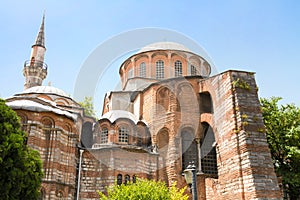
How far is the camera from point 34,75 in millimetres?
29953

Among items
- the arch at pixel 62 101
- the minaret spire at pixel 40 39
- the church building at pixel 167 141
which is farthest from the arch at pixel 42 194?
the minaret spire at pixel 40 39

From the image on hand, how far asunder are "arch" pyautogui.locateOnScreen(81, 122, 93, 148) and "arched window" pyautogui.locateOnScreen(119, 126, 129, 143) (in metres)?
2.02

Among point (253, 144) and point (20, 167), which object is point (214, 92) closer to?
point (253, 144)

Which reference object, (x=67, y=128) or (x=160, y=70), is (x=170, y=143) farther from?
(x=160, y=70)

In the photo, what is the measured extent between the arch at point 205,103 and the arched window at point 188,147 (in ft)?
5.34

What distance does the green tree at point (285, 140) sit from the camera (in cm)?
1614

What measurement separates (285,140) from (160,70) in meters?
10.9

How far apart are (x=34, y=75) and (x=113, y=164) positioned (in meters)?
17.4

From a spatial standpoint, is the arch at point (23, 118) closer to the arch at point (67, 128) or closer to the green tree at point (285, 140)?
the arch at point (67, 128)

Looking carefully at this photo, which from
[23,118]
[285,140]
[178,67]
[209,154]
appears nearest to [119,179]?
[209,154]

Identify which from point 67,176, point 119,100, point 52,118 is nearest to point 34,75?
point 119,100

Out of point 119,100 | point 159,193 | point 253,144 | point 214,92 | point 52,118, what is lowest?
point 159,193

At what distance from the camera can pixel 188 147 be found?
696 inches

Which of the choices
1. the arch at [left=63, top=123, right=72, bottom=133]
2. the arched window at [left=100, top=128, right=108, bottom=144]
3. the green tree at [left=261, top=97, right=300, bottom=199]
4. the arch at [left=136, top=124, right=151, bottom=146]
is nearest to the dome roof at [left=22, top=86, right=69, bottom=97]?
the arched window at [left=100, top=128, right=108, bottom=144]
